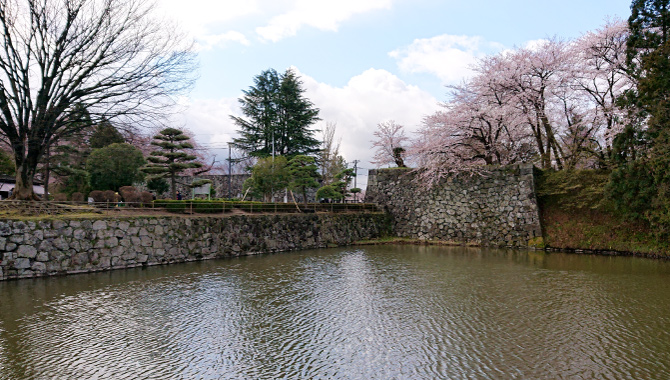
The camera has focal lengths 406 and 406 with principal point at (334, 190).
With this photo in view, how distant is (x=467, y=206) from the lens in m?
17.6

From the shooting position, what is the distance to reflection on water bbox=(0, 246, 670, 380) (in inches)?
177

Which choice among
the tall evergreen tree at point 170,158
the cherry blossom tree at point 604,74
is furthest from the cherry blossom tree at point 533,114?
the tall evergreen tree at point 170,158

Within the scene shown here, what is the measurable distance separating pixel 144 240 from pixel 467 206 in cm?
1272

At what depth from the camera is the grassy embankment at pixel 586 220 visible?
13.5 meters

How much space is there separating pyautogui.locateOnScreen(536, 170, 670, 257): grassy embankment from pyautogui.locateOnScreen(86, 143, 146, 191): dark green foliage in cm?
1692

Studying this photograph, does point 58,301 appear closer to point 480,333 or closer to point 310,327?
point 310,327

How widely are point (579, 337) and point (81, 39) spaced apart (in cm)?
1398

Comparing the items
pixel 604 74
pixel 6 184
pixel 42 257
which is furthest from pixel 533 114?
pixel 6 184

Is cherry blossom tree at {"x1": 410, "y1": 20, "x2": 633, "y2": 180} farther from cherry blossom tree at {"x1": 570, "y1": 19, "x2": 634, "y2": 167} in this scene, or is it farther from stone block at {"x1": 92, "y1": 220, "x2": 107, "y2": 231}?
stone block at {"x1": 92, "y1": 220, "x2": 107, "y2": 231}

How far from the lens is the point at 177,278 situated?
31.5 ft

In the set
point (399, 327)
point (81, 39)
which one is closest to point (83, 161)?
point (81, 39)

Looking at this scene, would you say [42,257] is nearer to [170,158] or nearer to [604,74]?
[170,158]

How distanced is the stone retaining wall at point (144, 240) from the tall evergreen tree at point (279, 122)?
11911 mm

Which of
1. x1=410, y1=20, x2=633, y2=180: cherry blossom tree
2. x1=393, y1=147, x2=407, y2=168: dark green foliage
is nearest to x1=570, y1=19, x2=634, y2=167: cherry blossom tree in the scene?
x1=410, y1=20, x2=633, y2=180: cherry blossom tree
